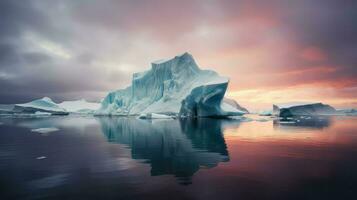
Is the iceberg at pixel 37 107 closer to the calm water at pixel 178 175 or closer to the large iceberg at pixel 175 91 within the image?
the large iceberg at pixel 175 91

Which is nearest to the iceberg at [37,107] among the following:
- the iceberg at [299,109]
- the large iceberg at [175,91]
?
the large iceberg at [175,91]

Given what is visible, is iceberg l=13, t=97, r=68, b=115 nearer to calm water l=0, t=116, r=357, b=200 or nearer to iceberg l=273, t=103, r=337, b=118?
iceberg l=273, t=103, r=337, b=118

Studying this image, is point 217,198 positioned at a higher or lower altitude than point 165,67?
lower

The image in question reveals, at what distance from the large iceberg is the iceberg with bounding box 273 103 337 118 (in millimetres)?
8406

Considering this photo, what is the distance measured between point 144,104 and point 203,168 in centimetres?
4876

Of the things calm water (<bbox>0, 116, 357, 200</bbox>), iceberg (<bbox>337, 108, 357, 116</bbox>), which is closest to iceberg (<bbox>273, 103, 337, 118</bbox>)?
iceberg (<bbox>337, 108, 357, 116</bbox>)

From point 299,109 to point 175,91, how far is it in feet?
92.1

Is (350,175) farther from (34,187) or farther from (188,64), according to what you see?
(188,64)

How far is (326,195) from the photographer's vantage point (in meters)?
5.26

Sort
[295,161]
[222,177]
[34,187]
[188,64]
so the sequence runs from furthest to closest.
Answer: [188,64] < [295,161] < [222,177] < [34,187]

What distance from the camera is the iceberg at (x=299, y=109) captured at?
1945 inches

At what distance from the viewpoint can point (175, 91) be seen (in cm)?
4912

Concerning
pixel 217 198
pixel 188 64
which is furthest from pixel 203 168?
pixel 188 64

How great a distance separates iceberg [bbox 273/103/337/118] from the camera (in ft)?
162
